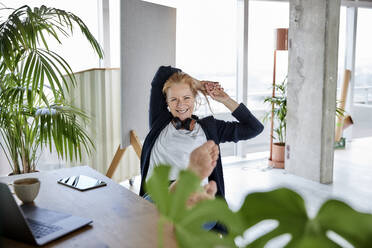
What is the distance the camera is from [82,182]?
5.24 feet

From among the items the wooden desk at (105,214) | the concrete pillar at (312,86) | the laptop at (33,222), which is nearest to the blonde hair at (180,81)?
the wooden desk at (105,214)

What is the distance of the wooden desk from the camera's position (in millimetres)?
1077

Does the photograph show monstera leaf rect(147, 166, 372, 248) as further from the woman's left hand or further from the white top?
the woman's left hand

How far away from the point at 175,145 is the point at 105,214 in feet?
2.00

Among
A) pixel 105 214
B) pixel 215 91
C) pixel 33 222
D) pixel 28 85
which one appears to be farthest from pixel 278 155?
pixel 33 222

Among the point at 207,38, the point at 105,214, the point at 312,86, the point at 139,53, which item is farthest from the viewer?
the point at 207,38

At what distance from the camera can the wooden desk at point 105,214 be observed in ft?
3.53

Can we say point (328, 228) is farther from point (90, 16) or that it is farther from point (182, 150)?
point (90, 16)

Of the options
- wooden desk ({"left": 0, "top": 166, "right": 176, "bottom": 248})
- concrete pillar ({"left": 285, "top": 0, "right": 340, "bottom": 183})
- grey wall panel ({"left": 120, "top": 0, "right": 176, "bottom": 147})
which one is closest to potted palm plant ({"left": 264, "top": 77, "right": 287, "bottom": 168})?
concrete pillar ({"left": 285, "top": 0, "right": 340, "bottom": 183})

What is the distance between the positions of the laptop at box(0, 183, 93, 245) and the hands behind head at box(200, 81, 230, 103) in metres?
0.98

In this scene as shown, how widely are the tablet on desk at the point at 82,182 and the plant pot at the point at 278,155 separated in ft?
10.4

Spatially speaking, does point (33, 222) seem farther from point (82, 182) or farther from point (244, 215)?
point (244, 215)

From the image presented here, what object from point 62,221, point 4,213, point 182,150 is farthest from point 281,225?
point 182,150

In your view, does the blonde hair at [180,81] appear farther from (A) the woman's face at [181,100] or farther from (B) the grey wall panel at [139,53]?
(B) the grey wall panel at [139,53]
